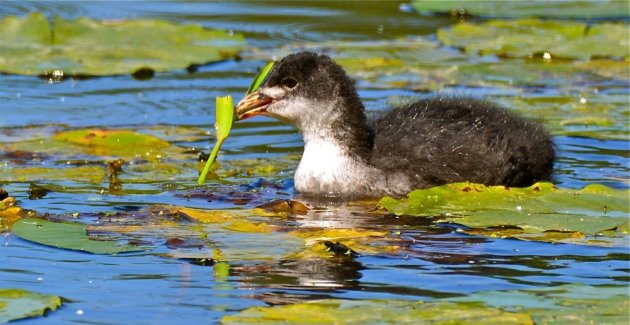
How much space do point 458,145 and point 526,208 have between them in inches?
49.3

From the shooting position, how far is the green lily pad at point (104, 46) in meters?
13.1

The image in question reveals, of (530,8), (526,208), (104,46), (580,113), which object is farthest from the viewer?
(530,8)

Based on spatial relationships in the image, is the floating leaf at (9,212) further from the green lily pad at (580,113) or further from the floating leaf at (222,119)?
the green lily pad at (580,113)

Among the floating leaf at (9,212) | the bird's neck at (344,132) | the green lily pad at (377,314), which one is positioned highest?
the bird's neck at (344,132)

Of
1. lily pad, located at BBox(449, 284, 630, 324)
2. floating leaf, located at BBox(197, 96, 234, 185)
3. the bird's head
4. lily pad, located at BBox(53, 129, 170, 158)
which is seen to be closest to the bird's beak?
the bird's head

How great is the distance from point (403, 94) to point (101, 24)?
12.9 feet

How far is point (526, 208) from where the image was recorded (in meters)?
8.00

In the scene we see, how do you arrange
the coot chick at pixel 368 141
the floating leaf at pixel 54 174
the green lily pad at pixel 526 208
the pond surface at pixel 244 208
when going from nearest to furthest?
the pond surface at pixel 244 208 < the green lily pad at pixel 526 208 < the coot chick at pixel 368 141 < the floating leaf at pixel 54 174

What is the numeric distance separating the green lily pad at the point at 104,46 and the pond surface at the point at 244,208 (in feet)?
0.52

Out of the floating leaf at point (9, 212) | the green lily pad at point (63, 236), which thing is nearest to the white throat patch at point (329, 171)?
the green lily pad at point (63, 236)

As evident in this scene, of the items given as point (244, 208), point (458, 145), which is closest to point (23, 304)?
point (244, 208)

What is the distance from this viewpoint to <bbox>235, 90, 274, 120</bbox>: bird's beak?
916 centimetres

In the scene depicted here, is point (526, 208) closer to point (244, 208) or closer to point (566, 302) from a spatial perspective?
point (244, 208)

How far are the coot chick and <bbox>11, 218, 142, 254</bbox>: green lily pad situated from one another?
1.90 m
